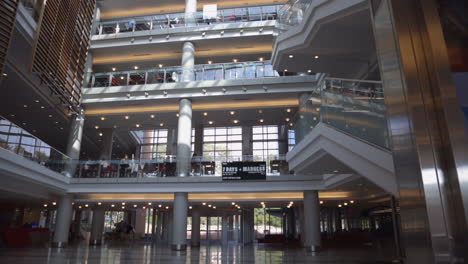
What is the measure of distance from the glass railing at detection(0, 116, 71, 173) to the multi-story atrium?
0.26 feet

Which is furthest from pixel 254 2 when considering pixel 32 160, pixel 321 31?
pixel 32 160

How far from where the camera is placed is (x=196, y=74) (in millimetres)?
18656

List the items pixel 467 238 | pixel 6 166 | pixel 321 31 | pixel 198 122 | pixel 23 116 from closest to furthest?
pixel 467 238 → pixel 321 31 → pixel 6 166 → pixel 23 116 → pixel 198 122

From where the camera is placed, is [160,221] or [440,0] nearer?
[440,0]

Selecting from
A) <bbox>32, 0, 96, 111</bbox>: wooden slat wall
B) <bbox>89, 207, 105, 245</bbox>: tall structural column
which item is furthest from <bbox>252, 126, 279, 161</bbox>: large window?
<bbox>32, 0, 96, 111</bbox>: wooden slat wall

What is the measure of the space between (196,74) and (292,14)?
8477mm

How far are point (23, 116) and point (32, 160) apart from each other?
9.01 m

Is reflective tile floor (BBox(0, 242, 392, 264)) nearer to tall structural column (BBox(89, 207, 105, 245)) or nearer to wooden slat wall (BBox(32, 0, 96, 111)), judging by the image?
wooden slat wall (BBox(32, 0, 96, 111))

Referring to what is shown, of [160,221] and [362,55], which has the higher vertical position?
[362,55]

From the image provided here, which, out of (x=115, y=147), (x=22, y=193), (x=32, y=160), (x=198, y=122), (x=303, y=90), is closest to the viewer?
(x=32, y=160)

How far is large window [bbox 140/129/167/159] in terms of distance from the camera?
34.1m

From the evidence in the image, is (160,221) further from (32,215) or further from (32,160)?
(32,160)

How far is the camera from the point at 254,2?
77.6ft

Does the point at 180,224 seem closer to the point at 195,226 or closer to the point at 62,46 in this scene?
the point at 195,226
